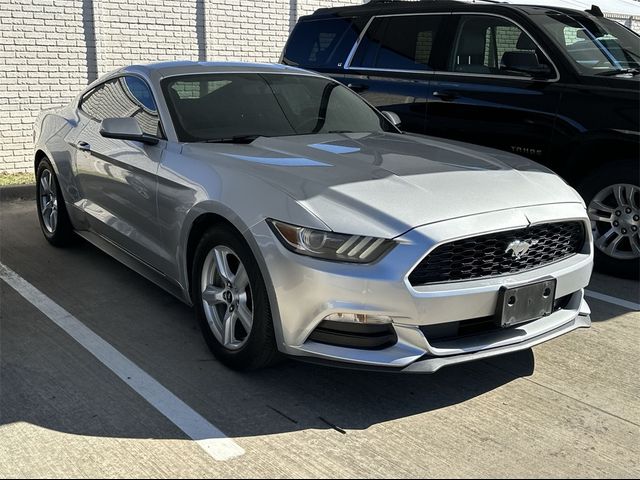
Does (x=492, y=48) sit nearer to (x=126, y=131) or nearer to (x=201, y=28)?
(x=126, y=131)

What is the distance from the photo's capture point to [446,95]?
6.14m

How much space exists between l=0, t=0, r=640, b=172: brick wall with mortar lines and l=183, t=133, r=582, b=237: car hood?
6130 mm

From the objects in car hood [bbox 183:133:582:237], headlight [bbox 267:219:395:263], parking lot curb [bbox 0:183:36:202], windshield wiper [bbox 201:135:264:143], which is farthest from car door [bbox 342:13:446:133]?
parking lot curb [bbox 0:183:36:202]

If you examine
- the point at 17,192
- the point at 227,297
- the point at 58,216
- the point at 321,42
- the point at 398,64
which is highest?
the point at 321,42

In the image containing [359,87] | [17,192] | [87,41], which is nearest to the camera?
[359,87]

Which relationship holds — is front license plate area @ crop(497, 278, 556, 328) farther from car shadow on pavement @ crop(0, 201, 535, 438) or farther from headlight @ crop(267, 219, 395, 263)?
headlight @ crop(267, 219, 395, 263)

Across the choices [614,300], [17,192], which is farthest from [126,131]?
[17,192]

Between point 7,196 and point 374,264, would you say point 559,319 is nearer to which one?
point 374,264

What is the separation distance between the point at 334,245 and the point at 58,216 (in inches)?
140

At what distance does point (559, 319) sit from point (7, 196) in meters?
6.55

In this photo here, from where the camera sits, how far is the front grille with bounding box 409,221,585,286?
3.09 meters

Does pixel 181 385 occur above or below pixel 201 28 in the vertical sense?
below

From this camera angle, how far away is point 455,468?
2.83 meters

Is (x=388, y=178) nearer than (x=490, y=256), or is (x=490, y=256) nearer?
(x=490, y=256)
